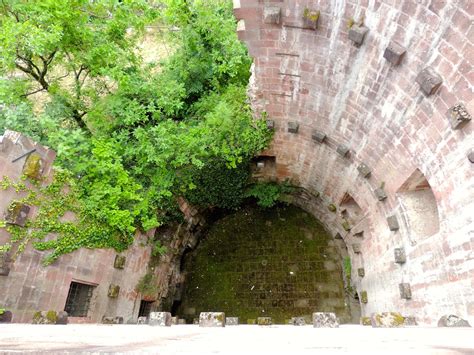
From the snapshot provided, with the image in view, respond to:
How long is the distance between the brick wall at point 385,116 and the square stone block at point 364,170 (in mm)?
103

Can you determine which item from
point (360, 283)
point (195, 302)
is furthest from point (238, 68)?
point (195, 302)

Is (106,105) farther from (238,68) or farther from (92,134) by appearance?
(238,68)

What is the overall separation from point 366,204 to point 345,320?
5089mm

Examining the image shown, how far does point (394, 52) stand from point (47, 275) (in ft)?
29.2

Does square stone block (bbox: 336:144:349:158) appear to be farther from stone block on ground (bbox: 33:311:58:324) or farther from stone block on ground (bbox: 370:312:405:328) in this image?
stone block on ground (bbox: 33:311:58:324)

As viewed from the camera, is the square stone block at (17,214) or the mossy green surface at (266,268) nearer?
the square stone block at (17,214)

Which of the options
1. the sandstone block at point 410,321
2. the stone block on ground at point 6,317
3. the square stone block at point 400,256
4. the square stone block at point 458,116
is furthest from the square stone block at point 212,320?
the square stone block at point 458,116

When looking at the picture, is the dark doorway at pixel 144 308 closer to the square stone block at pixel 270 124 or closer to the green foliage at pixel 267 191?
the green foliage at pixel 267 191

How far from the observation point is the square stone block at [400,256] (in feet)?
26.2

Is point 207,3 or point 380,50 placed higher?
point 207,3

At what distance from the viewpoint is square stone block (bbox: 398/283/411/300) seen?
25.1 feet

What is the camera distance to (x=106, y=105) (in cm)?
850

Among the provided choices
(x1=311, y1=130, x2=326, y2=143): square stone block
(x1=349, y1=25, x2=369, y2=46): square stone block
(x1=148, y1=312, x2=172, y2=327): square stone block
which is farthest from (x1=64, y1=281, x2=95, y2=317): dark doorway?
(x1=349, y1=25, x2=369, y2=46): square stone block

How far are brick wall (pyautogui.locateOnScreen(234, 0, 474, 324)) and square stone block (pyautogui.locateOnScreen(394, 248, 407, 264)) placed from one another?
4.3 inches
